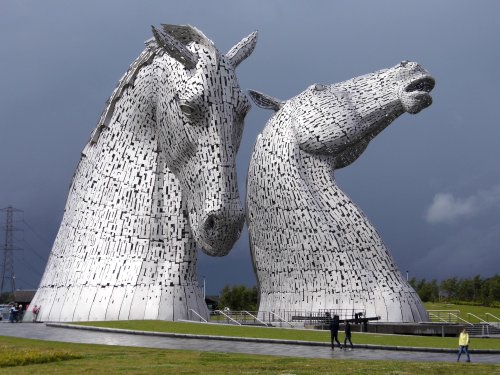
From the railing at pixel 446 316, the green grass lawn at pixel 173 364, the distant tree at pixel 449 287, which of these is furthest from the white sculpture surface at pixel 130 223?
the distant tree at pixel 449 287

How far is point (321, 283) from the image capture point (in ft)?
94.4

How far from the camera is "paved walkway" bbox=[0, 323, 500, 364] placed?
1512 cm

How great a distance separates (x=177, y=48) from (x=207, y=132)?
2.02 meters

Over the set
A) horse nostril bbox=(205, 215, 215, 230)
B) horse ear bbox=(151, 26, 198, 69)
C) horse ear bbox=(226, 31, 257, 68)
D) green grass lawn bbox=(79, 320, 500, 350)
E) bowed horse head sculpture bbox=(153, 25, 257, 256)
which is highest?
horse ear bbox=(226, 31, 257, 68)

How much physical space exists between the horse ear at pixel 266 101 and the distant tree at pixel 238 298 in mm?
26796

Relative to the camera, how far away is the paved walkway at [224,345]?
15125mm

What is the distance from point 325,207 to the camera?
1139 inches

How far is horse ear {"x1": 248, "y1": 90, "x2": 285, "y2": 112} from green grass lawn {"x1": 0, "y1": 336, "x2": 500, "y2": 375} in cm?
1905

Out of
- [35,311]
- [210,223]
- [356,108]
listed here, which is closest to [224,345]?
[210,223]

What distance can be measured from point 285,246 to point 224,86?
48.4 ft

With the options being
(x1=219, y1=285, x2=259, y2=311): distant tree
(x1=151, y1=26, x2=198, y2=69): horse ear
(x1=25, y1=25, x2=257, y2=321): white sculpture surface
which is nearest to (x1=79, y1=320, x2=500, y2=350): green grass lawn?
(x1=25, y1=25, x2=257, y2=321): white sculpture surface

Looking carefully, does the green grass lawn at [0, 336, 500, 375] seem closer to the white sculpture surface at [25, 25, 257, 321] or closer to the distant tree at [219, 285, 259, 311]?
the white sculpture surface at [25, 25, 257, 321]

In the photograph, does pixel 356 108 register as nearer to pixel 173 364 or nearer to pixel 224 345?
pixel 224 345

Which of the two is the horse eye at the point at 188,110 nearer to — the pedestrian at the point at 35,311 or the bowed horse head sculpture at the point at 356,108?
the pedestrian at the point at 35,311
